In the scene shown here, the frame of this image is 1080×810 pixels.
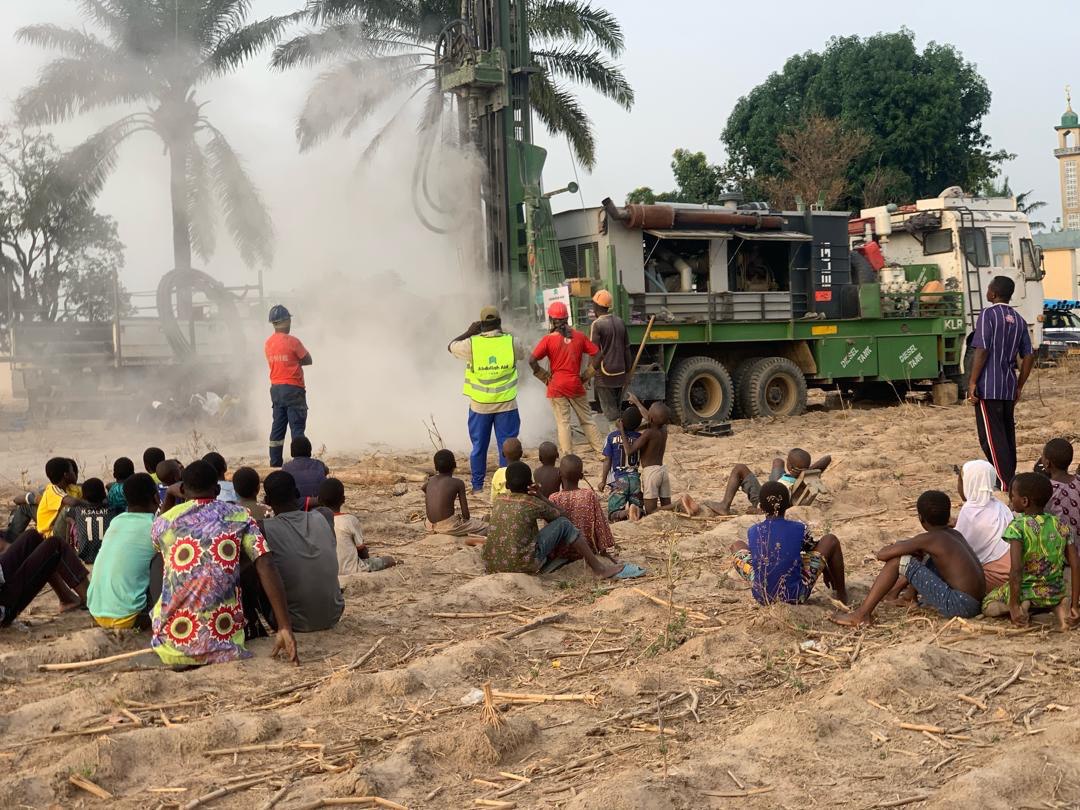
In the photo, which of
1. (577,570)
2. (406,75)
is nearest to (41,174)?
(406,75)

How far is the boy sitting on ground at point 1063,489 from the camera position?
6172 millimetres

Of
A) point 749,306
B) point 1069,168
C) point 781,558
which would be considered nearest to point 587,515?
point 781,558

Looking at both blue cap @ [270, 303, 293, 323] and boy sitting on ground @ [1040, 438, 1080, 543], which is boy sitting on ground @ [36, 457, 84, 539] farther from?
boy sitting on ground @ [1040, 438, 1080, 543]

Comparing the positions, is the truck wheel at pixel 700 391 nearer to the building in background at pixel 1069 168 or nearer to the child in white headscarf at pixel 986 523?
the child in white headscarf at pixel 986 523

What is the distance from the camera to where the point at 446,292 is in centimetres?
1764

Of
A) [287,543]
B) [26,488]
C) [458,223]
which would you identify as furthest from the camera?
[458,223]

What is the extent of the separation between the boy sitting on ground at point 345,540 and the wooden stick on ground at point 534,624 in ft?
5.22

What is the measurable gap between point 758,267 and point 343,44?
37.7ft

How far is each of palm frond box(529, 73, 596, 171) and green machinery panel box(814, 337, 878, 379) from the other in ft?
35.3

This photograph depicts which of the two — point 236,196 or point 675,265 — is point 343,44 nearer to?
point 236,196

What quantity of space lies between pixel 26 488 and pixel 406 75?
14309 millimetres

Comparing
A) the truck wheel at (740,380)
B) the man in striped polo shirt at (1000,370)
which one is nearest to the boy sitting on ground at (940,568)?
A: the man in striped polo shirt at (1000,370)

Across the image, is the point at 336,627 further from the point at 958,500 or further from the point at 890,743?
the point at 958,500

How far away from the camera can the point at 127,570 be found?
20.4ft
